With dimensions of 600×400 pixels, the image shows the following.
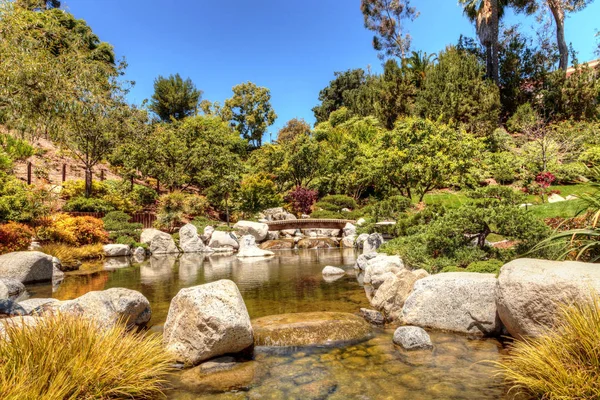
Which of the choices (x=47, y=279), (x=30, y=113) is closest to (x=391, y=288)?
(x=30, y=113)

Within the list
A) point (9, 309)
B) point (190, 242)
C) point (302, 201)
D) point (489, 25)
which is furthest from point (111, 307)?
point (489, 25)

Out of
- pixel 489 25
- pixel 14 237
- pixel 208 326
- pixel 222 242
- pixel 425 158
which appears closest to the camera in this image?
pixel 208 326

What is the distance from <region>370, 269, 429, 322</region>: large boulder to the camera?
6980 millimetres

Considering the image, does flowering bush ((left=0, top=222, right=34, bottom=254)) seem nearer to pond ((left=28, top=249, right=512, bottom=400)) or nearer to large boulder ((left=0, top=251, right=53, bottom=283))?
large boulder ((left=0, top=251, right=53, bottom=283))

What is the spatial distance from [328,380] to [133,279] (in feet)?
31.1

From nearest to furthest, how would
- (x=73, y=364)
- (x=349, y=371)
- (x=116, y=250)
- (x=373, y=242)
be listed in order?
(x=73, y=364) < (x=349, y=371) < (x=373, y=242) < (x=116, y=250)

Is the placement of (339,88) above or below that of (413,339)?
above

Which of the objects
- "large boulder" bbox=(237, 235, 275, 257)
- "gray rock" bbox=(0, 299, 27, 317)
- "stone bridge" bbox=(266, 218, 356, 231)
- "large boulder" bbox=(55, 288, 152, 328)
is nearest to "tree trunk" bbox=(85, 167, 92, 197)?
"stone bridge" bbox=(266, 218, 356, 231)

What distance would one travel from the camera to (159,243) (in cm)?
1961

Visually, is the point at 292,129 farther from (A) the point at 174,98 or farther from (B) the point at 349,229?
(B) the point at 349,229

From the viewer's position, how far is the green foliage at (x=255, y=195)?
28297 mm

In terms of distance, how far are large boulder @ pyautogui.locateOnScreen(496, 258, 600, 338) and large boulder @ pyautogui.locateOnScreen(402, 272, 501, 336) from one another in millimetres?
793

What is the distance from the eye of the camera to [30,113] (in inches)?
269

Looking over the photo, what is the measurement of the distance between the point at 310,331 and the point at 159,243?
51.2 ft
